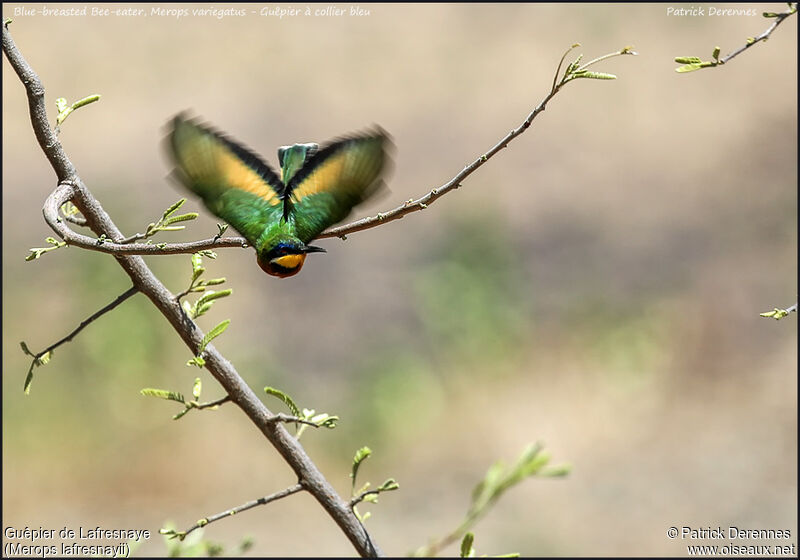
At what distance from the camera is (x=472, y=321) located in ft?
19.2

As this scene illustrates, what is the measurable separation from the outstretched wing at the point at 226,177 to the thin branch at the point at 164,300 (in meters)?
0.18

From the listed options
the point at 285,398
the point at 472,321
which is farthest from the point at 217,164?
the point at 472,321

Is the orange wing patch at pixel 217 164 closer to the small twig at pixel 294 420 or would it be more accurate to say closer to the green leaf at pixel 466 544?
the small twig at pixel 294 420

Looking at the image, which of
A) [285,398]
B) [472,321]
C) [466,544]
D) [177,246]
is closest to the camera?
[177,246]

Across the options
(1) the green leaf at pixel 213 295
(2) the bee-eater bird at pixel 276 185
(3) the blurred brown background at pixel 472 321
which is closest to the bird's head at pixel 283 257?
(2) the bee-eater bird at pixel 276 185

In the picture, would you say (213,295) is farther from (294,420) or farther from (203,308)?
(294,420)

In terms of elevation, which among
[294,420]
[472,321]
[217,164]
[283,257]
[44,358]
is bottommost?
[472,321]

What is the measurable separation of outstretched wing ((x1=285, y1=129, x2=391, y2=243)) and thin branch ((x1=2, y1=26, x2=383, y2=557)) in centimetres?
30

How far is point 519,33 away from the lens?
10.7m

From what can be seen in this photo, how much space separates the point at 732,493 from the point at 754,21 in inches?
287

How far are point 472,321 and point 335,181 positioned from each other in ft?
15.6

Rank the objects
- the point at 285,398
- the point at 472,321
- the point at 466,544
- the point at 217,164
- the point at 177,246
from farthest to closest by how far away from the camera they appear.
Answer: the point at 472,321
the point at 466,544
the point at 285,398
the point at 217,164
the point at 177,246

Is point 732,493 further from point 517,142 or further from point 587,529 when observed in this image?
point 517,142

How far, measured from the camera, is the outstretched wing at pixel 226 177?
119 cm
